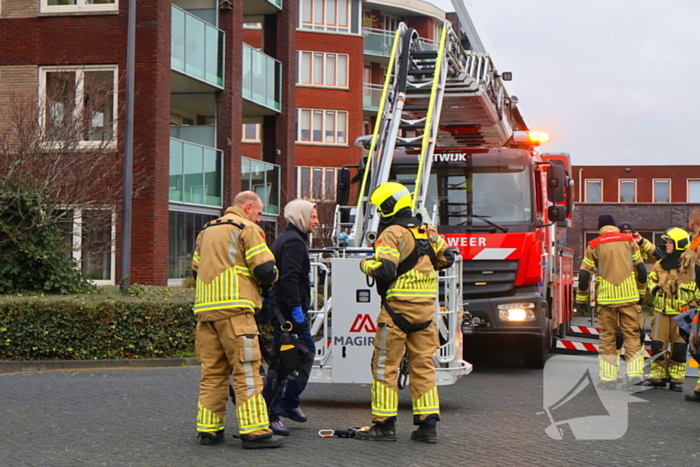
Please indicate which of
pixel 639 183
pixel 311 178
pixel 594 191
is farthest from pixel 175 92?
pixel 639 183

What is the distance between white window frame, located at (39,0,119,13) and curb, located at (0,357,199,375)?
1050cm

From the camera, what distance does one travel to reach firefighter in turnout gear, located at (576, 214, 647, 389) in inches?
425

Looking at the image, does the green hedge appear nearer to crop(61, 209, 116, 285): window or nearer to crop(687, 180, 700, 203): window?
crop(61, 209, 116, 285): window

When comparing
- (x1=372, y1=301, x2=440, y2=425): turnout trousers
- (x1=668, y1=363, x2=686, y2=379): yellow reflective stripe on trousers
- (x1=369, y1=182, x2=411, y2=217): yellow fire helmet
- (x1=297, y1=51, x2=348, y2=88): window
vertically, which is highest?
(x1=297, y1=51, x2=348, y2=88): window

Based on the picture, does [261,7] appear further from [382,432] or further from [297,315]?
[382,432]

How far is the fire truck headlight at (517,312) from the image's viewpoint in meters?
11.6

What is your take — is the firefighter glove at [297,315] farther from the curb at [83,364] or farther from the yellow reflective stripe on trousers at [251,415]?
the curb at [83,364]

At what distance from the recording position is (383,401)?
7.18m

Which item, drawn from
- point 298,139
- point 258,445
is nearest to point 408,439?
point 258,445

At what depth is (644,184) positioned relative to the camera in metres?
56.0

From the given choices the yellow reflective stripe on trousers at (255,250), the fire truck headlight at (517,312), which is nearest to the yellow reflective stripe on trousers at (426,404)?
the yellow reflective stripe on trousers at (255,250)

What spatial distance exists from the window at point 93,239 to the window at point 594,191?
1600 inches

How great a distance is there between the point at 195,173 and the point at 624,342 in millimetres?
14127

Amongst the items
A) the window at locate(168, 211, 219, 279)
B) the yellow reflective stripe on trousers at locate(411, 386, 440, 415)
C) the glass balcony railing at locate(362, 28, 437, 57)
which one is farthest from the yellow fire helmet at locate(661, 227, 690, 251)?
the glass balcony railing at locate(362, 28, 437, 57)
